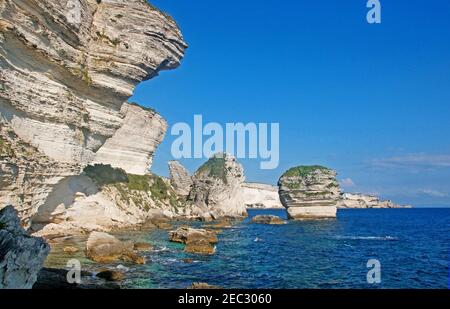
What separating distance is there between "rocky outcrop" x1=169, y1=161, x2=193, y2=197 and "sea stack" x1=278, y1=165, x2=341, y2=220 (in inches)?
Answer: 1432

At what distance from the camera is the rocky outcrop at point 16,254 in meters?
11.5

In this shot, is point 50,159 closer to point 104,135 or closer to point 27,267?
point 104,135

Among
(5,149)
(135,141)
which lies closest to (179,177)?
(135,141)

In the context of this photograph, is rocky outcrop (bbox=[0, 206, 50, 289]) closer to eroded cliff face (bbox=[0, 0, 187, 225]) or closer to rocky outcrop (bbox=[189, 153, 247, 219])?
eroded cliff face (bbox=[0, 0, 187, 225])

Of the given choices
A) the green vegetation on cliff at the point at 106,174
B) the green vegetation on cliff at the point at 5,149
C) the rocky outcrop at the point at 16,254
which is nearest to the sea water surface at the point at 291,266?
the green vegetation on cliff at the point at 5,149

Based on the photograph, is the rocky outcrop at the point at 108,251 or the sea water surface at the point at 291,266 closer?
the sea water surface at the point at 291,266

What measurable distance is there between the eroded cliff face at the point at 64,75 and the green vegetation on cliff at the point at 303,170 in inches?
1892

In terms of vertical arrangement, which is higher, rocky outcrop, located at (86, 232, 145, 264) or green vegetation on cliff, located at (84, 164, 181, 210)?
green vegetation on cliff, located at (84, 164, 181, 210)

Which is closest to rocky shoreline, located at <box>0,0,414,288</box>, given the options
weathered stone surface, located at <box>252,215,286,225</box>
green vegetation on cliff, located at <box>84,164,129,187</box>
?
→ green vegetation on cliff, located at <box>84,164,129,187</box>

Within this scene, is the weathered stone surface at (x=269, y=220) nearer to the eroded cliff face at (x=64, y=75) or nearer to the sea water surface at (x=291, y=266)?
the sea water surface at (x=291, y=266)

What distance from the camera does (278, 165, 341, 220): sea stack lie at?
93.2 meters

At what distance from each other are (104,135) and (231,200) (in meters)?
68.2
